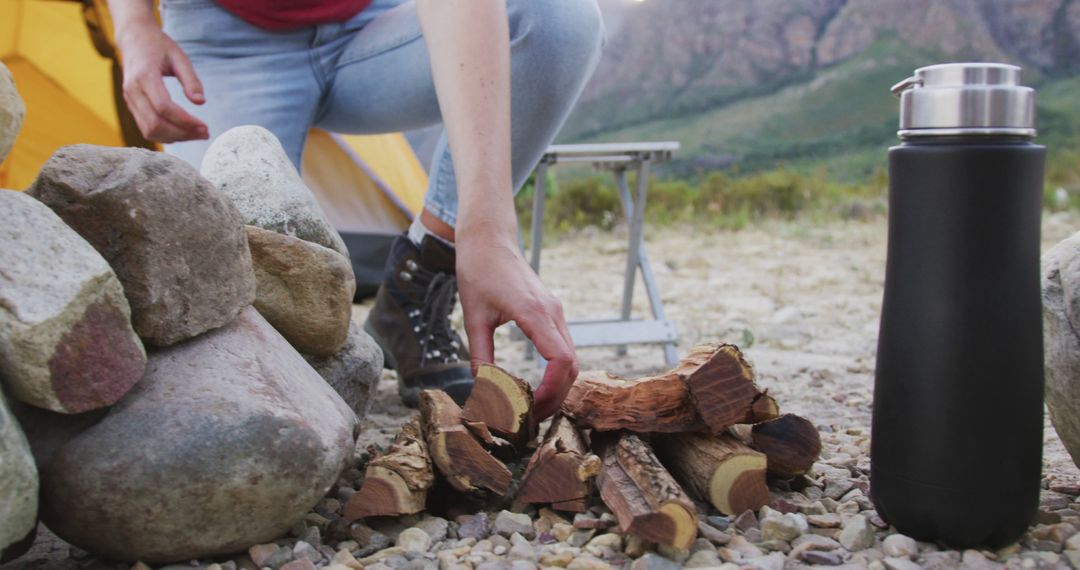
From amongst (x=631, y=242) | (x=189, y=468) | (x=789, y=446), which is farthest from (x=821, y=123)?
(x=189, y=468)

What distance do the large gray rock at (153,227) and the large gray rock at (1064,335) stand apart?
1.49 meters

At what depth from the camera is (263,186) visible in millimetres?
1991

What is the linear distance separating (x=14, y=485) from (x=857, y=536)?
1.27 metres

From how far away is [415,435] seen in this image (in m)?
1.75

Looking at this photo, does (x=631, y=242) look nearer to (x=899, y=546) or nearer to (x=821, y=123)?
(x=899, y=546)

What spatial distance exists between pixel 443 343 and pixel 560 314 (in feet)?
3.05

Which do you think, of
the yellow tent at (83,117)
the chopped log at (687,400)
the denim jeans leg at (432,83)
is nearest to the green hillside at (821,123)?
the yellow tent at (83,117)

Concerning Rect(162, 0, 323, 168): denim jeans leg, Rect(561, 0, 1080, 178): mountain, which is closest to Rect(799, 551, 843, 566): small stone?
Rect(162, 0, 323, 168): denim jeans leg

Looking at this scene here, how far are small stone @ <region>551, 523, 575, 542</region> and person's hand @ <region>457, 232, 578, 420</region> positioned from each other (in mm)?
288

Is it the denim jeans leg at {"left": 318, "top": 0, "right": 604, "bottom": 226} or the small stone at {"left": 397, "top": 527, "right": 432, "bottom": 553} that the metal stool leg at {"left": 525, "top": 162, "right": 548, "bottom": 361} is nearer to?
the denim jeans leg at {"left": 318, "top": 0, "right": 604, "bottom": 226}

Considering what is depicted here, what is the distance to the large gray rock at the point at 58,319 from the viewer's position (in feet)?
4.14

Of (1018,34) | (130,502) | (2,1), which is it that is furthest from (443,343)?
(1018,34)

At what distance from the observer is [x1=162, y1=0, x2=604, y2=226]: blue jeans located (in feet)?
8.34

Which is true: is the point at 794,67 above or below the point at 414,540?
above
